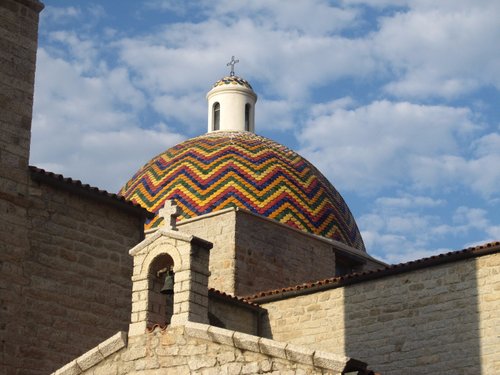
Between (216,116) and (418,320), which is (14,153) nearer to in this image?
(418,320)

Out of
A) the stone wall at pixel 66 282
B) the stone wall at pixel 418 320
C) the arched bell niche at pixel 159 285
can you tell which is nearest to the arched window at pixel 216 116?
the stone wall at pixel 418 320

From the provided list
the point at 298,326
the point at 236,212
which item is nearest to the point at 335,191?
the point at 236,212

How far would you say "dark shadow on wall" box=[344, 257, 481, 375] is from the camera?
14086mm

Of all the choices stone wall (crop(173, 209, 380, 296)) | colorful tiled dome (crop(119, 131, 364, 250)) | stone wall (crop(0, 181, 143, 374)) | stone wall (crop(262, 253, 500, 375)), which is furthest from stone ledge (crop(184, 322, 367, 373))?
colorful tiled dome (crop(119, 131, 364, 250))

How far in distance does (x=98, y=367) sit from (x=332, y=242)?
10662mm

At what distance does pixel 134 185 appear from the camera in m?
21.9

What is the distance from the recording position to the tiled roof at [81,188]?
13.7 m

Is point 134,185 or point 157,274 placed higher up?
point 134,185

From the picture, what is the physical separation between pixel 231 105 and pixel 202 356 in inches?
582

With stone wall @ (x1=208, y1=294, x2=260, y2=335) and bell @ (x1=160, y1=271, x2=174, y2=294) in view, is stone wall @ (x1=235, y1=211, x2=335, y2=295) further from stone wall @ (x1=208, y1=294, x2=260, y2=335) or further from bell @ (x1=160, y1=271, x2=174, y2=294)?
bell @ (x1=160, y1=271, x2=174, y2=294)

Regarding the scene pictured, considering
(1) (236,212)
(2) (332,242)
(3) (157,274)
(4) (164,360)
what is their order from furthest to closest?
1. (2) (332,242)
2. (1) (236,212)
3. (3) (157,274)
4. (4) (164,360)

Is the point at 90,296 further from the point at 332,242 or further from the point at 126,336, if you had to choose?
the point at 332,242

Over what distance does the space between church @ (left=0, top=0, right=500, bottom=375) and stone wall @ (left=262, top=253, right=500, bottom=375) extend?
17mm

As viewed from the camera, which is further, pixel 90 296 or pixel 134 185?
pixel 134 185
